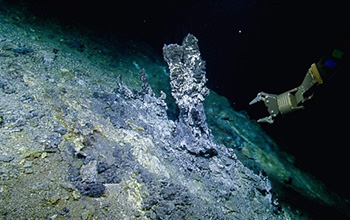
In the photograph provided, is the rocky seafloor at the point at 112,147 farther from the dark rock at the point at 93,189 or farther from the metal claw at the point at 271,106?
the metal claw at the point at 271,106

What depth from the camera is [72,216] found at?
1.53 meters

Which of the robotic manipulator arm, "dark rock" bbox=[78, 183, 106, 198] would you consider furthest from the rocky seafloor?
the robotic manipulator arm

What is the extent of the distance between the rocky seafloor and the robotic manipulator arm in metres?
1.03

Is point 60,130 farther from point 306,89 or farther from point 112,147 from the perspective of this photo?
point 306,89

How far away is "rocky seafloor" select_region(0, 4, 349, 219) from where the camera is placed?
1686mm

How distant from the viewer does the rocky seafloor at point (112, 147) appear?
5.53 feet

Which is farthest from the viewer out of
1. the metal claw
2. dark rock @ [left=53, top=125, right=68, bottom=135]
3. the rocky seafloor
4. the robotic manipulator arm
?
the metal claw

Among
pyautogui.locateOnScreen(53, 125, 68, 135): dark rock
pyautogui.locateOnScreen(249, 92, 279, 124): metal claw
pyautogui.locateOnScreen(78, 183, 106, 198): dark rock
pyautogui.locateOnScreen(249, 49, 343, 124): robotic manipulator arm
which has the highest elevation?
pyautogui.locateOnScreen(249, 49, 343, 124): robotic manipulator arm

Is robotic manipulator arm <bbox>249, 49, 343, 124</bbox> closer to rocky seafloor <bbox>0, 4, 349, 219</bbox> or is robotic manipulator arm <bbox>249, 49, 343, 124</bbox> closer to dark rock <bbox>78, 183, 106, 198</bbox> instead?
rocky seafloor <bbox>0, 4, 349, 219</bbox>

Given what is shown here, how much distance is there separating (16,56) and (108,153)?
1.95m

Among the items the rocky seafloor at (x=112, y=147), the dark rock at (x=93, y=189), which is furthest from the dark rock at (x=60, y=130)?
the dark rock at (x=93, y=189)

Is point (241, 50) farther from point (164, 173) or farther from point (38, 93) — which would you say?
point (38, 93)

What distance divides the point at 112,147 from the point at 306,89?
2.00 metres

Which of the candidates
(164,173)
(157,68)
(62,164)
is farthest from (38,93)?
(157,68)
